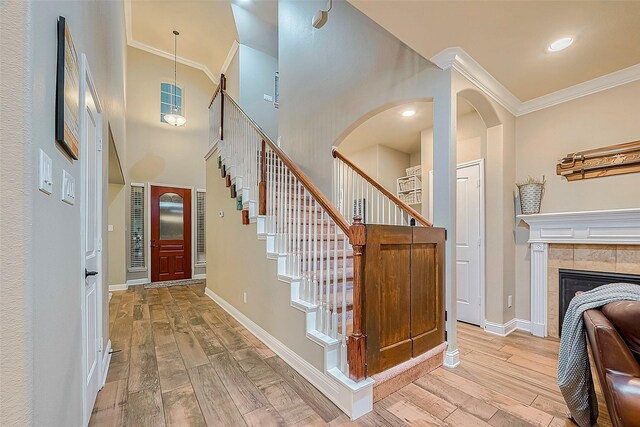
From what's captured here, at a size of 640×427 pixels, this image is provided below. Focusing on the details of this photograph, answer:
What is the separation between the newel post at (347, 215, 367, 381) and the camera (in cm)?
180

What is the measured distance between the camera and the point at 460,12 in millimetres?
1946

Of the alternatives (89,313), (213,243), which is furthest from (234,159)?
(89,313)

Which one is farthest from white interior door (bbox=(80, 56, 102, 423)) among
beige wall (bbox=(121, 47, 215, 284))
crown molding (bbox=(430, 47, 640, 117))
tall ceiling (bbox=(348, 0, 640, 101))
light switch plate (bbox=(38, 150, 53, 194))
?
beige wall (bbox=(121, 47, 215, 284))

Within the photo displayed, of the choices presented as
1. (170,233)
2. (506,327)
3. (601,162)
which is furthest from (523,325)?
(170,233)

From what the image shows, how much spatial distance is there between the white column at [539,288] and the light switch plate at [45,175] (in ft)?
13.2

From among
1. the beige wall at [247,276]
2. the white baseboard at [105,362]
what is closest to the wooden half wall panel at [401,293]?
the beige wall at [247,276]

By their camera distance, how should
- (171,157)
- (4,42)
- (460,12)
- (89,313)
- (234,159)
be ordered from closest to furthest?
(4,42) → (89,313) → (460,12) → (234,159) → (171,157)

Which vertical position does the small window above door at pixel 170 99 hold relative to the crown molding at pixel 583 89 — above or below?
above

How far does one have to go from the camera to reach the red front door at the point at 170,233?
6246mm

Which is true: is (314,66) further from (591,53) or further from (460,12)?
(591,53)

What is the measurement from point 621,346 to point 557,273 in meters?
2.10

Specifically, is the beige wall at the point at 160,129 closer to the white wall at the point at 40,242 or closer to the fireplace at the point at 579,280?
the white wall at the point at 40,242

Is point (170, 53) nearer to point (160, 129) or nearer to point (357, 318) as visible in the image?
point (160, 129)

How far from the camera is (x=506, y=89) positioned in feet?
9.82
